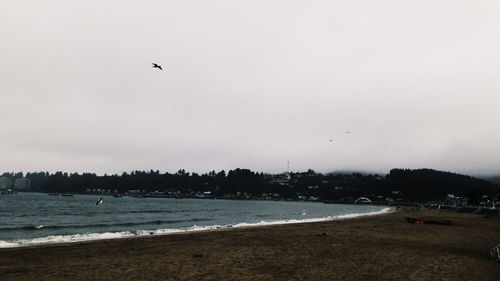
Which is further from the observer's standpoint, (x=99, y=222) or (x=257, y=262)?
(x=99, y=222)

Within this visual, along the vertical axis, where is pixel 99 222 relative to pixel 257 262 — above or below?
below

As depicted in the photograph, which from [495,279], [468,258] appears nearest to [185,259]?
[495,279]

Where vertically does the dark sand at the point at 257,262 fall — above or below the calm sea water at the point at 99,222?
above

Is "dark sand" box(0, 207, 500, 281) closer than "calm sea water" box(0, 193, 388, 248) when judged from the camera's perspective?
Yes

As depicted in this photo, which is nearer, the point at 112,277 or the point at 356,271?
the point at 112,277

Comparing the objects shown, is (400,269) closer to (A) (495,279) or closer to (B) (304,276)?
(A) (495,279)

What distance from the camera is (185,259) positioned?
2014cm

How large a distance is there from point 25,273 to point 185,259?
25.4 ft

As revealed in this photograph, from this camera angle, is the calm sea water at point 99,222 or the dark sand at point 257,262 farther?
the calm sea water at point 99,222

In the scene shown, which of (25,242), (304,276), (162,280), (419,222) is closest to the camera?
(162,280)

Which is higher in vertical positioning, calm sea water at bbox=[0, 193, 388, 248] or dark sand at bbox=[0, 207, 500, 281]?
dark sand at bbox=[0, 207, 500, 281]

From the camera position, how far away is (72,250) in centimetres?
2438

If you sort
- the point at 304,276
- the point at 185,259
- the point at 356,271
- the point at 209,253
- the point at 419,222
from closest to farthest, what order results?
the point at 304,276 < the point at 356,271 < the point at 185,259 < the point at 209,253 < the point at 419,222

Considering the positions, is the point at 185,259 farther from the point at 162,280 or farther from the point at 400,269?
the point at 400,269
